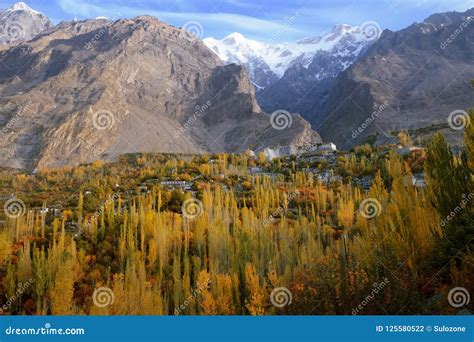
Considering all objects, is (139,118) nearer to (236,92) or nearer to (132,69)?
(132,69)

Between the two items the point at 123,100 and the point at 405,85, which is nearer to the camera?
the point at 123,100

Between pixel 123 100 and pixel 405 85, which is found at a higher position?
pixel 123 100

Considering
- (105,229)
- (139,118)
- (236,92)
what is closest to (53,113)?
(139,118)

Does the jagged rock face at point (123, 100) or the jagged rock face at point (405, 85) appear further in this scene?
the jagged rock face at point (405, 85)

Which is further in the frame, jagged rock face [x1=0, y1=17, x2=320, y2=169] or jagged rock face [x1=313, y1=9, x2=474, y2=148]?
jagged rock face [x1=313, y1=9, x2=474, y2=148]
